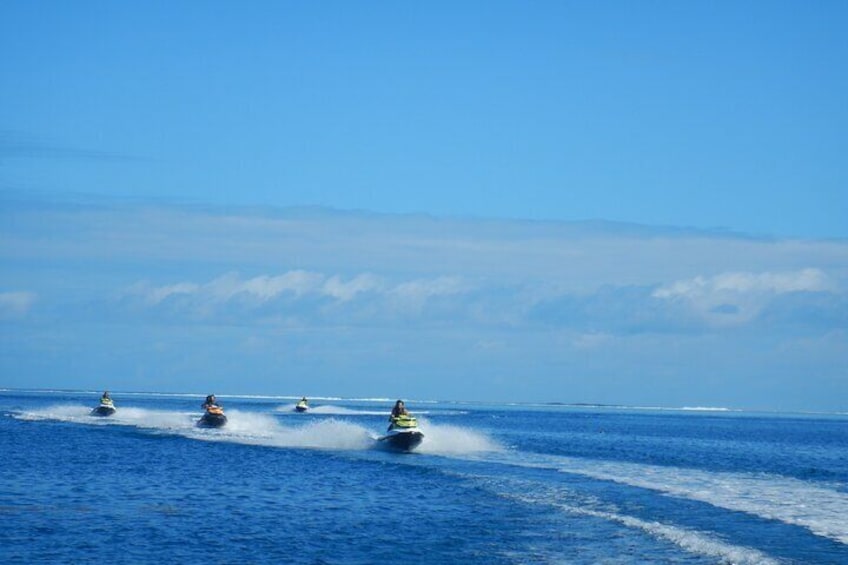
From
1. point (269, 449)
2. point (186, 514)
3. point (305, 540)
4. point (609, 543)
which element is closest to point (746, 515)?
point (609, 543)

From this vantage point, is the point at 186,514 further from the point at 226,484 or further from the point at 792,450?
the point at 792,450

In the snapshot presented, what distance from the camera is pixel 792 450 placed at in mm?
91125

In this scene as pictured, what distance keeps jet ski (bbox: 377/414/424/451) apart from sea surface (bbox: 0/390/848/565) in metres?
1.02

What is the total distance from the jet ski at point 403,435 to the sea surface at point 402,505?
3.34 ft

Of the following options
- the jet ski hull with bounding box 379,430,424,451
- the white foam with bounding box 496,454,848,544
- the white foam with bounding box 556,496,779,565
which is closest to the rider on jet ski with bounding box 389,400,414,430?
the jet ski hull with bounding box 379,430,424,451

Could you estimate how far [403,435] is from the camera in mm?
66438

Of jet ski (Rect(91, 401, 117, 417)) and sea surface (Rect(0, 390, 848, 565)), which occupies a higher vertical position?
jet ski (Rect(91, 401, 117, 417))

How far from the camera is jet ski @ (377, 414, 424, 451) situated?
6631 centimetres

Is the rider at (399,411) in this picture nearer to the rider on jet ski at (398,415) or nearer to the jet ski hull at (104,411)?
the rider on jet ski at (398,415)

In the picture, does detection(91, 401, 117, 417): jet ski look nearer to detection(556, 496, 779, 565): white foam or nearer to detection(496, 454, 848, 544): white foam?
detection(496, 454, 848, 544): white foam

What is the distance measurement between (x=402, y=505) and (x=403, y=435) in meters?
25.8

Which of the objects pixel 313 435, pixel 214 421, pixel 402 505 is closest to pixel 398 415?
pixel 313 435

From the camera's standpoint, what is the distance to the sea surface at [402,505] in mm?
30516

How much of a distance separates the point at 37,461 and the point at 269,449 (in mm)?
16881
